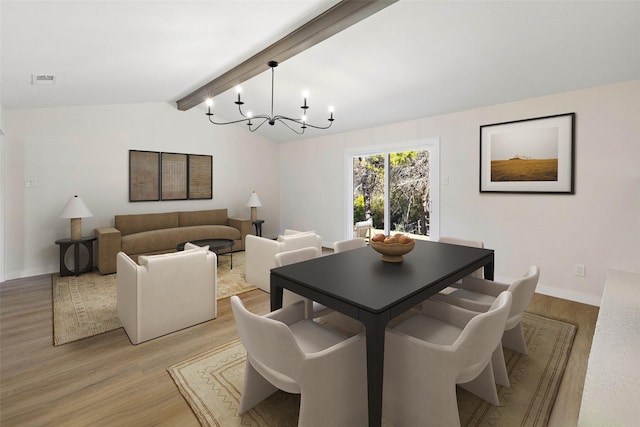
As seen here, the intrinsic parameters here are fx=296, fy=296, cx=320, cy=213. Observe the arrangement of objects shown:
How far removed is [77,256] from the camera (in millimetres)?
4090

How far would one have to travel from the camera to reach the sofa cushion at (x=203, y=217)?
5.57m

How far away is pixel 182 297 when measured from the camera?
258 centimetres

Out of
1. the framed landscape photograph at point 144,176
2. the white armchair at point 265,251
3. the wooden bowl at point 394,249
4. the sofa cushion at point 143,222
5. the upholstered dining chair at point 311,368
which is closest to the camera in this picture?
the upholstered dining chair at point 311,368

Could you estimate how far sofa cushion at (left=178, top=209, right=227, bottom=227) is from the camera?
557cm

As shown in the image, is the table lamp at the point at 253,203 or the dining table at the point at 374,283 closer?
Answer: the dining table at the point at 374,283

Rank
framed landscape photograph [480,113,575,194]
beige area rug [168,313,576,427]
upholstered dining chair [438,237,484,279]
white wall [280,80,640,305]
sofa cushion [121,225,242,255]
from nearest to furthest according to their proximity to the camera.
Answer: beige area rug [168,313,576,427] → upholstered dining chair [438,237,484,279] → white wall [280,80,640,305] → framed landscape photograph [480,113,575,194] → sofa cushion [121,225,242,255]

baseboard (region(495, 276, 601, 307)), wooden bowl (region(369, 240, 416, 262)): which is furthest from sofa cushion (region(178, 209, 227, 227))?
baseboard (region(495, 276, 601, 307))

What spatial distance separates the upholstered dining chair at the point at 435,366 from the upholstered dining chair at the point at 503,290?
1.07 ft

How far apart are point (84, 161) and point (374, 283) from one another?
515 cm

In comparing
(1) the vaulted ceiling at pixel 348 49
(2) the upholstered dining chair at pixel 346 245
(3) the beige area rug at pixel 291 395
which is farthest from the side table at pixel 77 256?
(2) the upholstered dining chair at pixel 346 245

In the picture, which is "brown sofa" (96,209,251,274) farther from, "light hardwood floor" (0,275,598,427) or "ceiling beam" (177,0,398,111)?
"ceiling beam" (177,0,398,111)

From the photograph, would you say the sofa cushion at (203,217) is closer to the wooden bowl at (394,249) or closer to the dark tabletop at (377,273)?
the dark tabletop at (377,273)

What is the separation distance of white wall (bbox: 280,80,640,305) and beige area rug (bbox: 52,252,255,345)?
10.1ft

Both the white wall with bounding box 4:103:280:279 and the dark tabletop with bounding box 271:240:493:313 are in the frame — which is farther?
the white wall with bounding box 4:103:280:279
